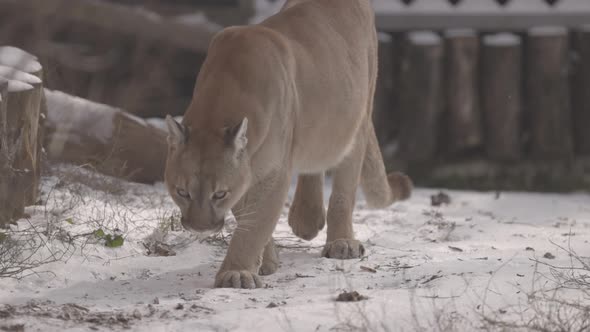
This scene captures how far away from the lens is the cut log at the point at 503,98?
339 inches

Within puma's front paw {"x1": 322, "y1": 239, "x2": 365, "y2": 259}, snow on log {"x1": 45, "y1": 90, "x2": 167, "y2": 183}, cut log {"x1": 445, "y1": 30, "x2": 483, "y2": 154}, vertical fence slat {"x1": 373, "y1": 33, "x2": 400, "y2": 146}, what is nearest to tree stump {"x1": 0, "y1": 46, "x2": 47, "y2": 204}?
snow on log {"x1": 45, "y1": 90, "x2": 167, "y2": 183}

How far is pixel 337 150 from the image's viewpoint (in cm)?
543

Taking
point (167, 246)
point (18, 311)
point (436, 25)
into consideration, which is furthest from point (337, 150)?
point (436, 25)

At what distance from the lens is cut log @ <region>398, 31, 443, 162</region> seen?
8.66 metres

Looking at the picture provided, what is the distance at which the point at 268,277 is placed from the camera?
4930 millimetres

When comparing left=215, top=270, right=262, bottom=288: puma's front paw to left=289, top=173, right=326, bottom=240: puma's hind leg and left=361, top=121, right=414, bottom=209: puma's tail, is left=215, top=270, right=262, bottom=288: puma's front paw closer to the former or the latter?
left=289, top=173, right=326, bottom=240: puma's hind leg

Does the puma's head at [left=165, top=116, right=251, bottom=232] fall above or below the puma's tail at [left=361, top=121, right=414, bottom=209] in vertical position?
above

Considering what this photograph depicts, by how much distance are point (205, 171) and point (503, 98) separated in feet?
16.0

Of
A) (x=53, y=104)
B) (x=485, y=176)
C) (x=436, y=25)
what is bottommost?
(x=485, y=176)

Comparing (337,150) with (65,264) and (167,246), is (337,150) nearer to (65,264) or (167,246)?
(167,246)

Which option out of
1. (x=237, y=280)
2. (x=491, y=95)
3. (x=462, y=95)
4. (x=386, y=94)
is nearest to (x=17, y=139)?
(x=237, y=280)

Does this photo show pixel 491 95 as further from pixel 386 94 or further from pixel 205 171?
pixel 205 171

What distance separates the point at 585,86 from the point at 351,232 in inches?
151

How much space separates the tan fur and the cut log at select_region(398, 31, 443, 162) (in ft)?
8.59
